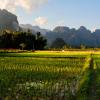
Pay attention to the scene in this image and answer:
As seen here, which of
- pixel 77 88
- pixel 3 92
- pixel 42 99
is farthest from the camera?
pixel 77 88

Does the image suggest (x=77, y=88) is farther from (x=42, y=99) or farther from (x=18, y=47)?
(x=18, y=47)

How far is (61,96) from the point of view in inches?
554

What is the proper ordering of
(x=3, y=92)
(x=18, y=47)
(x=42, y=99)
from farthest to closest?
1. (x=18, y=47)
2. (x=3, y=92)
3. (x=42, y=99)

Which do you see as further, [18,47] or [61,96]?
[18,47]

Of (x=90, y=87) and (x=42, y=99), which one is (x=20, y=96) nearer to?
(x=42, y=99)

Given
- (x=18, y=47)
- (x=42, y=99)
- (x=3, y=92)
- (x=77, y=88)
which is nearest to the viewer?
(x=42, y=99)

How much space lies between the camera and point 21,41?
12381 centimetres

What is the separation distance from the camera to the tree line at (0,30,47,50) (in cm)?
12206

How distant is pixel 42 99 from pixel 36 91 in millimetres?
2319

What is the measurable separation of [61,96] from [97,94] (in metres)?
2.16

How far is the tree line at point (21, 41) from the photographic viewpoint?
400 feet

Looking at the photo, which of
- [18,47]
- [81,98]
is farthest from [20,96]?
[18,47]

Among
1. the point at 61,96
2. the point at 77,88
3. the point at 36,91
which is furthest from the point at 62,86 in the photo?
the point at 61,96

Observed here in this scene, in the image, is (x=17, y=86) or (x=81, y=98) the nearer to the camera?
(x=81, y=98)
